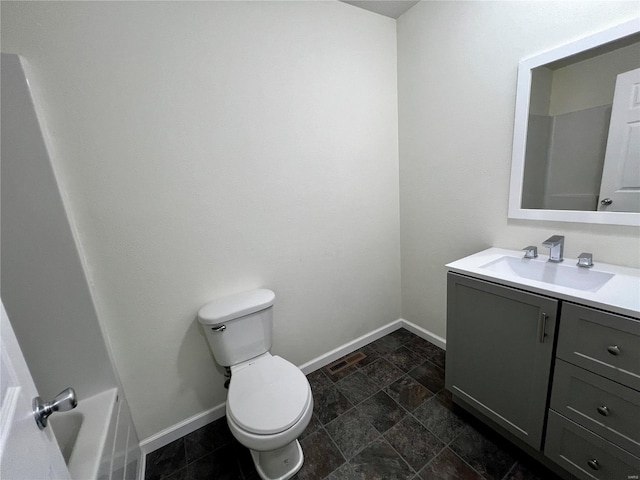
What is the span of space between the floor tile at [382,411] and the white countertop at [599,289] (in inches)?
34.8

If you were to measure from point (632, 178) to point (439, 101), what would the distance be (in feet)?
3.33

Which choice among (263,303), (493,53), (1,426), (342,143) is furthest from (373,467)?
(493,53)

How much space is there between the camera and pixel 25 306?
3.51ft

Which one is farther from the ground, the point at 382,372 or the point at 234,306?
the point at 234,306

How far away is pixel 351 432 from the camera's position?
1.45 m

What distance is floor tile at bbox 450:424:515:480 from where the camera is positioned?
121 centimetres

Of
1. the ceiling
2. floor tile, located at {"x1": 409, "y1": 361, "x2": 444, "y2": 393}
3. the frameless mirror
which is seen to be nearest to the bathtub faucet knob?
floor tile, located at {"x1": 409, "y1": 361, "x2": 444, "y2": 393}

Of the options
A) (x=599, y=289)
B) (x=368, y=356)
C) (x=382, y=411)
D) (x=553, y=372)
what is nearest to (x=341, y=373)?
(x=368, y=356)

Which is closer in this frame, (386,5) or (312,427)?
(312,427)

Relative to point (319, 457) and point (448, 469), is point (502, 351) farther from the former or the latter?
point (319, 457)

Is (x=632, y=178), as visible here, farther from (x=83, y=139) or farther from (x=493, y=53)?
(x=83, y=139)

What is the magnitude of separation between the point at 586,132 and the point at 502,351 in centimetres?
106

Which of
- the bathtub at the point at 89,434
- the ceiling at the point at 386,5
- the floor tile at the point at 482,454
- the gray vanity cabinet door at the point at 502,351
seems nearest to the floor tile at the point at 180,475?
the bathtub at the point at 89,434

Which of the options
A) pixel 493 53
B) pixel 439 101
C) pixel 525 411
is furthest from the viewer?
pixel 439 101
